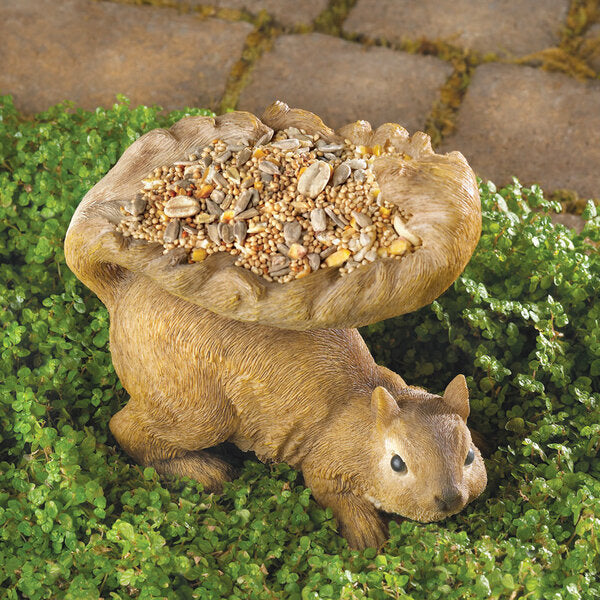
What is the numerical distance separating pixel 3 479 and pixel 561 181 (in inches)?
93.3

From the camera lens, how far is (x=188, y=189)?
1663 millimetres

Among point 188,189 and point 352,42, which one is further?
point 352,42

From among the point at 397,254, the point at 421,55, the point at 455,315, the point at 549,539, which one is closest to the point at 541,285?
the point at 455,315

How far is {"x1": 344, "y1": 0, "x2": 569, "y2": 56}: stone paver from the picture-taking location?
12.4 ft

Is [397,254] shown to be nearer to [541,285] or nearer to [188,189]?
[188,189]

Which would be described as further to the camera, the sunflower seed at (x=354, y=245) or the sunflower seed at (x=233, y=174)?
the sunflower seed at (x=233, y=174)

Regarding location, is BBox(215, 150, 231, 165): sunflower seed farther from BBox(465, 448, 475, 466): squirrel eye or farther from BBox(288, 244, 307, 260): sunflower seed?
BBox(465, 448, 475, 466): squirrel eye

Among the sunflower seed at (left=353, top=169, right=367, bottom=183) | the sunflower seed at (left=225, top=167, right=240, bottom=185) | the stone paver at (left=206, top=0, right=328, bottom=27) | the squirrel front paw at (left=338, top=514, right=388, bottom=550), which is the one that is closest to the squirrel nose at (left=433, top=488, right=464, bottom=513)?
the squirrel front paw at (left=338, top=514, right=388, bottom=550)

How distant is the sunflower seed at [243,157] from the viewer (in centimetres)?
169

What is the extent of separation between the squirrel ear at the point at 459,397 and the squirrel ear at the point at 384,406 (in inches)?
5.1

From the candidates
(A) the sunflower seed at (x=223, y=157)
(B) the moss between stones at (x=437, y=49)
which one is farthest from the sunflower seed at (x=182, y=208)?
(B) the moss between stones at (x=437, y=49)

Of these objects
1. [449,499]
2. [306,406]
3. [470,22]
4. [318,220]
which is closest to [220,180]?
[318,220]

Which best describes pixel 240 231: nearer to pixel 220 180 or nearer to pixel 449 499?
pixel 220 180

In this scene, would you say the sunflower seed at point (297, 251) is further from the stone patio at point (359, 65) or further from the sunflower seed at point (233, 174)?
the stone patio at point (359, 65)
